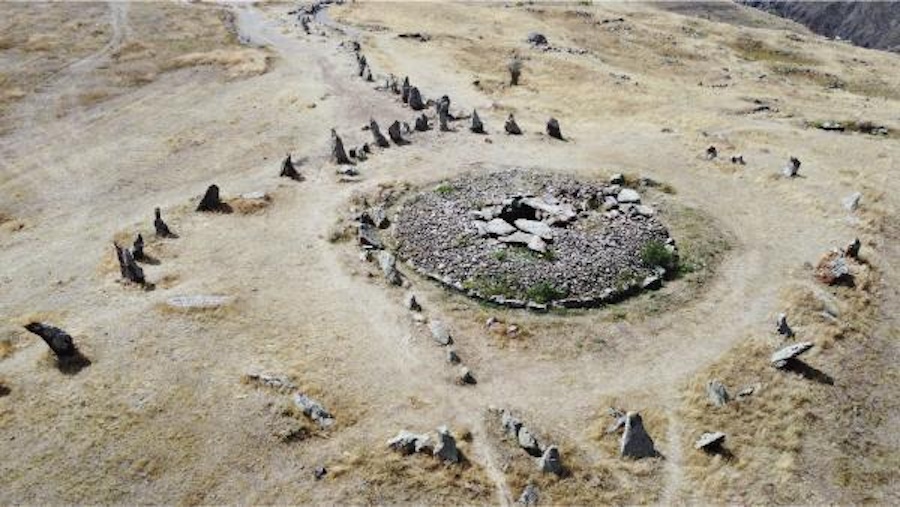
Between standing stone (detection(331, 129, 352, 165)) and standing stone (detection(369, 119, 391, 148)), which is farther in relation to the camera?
standing stone (detection(369, 119, 391, 148))

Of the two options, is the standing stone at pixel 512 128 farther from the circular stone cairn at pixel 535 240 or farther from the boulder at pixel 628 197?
the boulder at pixel 628 197

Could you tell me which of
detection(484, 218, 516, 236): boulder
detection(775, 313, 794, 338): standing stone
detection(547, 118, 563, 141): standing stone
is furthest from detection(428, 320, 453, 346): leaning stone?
detection(547, 118, 563, 141): standing stone

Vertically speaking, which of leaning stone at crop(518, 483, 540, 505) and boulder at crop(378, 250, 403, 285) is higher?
boulder at crop(378, 250, 403, 285)

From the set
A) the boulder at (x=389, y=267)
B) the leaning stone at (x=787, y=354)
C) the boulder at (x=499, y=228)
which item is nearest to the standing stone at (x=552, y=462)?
the leaning stone at (x=787, y=354)

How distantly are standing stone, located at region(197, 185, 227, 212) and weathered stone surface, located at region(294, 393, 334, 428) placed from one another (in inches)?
834

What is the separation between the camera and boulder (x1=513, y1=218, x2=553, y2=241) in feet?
131

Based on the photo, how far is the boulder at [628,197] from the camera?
149 ft

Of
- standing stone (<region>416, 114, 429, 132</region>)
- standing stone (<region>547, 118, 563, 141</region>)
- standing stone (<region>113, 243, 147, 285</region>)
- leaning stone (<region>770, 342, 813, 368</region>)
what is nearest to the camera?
leaning stone (<region>770, 342, 813, 368</region>)

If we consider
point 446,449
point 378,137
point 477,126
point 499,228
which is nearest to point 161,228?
point 378,137

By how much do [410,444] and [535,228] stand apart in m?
17.5

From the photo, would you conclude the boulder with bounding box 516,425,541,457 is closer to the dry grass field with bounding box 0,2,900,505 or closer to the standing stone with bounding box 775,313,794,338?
the dry grass field with bounding box 0,2,900,505

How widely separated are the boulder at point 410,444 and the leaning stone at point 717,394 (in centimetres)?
1252

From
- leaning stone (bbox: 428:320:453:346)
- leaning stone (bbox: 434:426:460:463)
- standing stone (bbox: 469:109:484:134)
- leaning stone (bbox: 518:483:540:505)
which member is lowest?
leaning stone (bbox: 518:483:540:505)

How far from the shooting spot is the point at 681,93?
73.7 m
